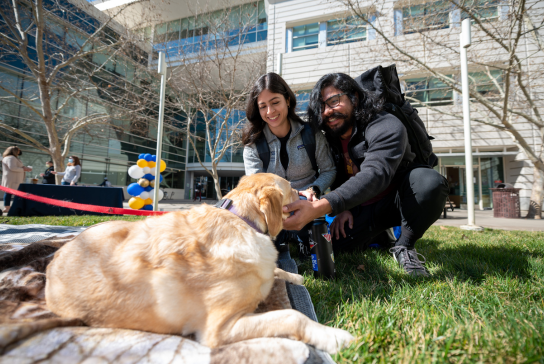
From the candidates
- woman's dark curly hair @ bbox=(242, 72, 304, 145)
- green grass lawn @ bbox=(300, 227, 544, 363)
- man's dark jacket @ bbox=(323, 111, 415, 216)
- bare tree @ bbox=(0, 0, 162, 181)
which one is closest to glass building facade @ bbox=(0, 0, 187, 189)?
bare tree @ bbox=(0, 0, 162, 181)

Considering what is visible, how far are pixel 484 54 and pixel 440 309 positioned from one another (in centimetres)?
1493

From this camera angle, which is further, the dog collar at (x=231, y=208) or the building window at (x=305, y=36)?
the building window at (x=305, y=36)

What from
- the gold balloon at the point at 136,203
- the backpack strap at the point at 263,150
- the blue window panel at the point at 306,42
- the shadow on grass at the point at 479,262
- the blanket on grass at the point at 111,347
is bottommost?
the blanket on grass at the point at 111,347

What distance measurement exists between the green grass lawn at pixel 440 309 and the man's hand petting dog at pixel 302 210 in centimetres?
60

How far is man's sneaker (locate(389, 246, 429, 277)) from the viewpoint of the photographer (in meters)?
2.38

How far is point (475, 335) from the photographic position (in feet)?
3.84

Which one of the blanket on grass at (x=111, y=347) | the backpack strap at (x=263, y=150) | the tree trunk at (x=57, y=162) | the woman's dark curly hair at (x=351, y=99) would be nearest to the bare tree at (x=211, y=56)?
the tree trunk at (x=57, y=162)

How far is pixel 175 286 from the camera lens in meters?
1.36

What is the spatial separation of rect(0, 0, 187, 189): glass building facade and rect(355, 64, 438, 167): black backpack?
11.9 metres

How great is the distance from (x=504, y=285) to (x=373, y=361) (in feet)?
5.40

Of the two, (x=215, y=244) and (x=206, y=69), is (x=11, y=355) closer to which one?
(x=215, y=244)

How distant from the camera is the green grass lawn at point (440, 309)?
1.11 m

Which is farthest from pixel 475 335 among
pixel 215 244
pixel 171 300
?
pixel 171 300

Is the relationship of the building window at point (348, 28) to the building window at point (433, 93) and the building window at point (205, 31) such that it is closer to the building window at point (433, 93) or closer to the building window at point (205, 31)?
the building window at point (205, 31)
